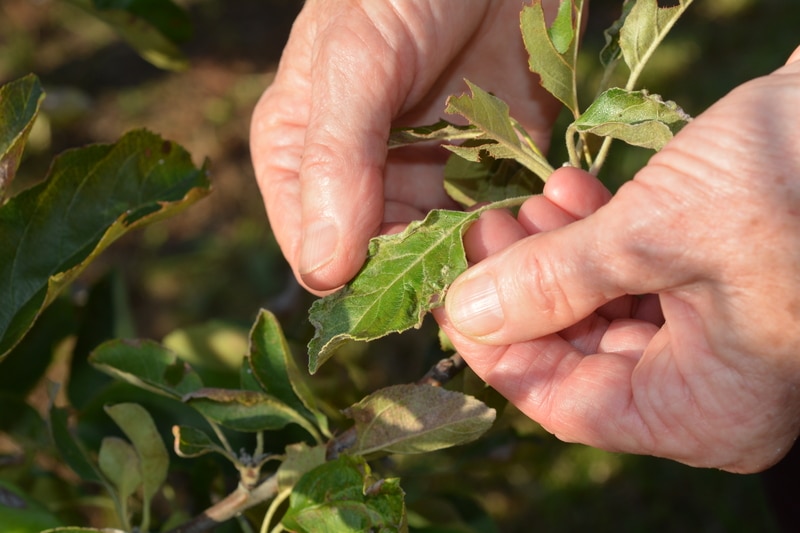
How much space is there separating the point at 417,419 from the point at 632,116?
36cm

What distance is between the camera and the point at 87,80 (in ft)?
8.90

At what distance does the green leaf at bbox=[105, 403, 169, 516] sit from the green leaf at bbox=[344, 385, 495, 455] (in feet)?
0.76

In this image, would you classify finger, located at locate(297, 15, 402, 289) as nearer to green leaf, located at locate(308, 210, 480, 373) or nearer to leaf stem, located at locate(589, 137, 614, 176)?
green leaf, located at locate(308, 210, 480, 373)

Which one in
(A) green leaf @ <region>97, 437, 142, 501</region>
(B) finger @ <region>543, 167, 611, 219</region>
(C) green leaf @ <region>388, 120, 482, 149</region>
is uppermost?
(C) green leaf @ <region>388, 120, 482, 149</region>

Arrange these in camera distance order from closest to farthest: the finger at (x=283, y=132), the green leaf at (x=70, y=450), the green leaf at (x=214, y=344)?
the green leaf at (x=70, y=450)
the finger at (x=283, y=132)
the green leaf at (x=214, y=344)

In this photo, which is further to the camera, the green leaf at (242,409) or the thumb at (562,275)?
the green leaf at (242,409)

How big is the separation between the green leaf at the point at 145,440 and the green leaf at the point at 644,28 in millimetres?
625

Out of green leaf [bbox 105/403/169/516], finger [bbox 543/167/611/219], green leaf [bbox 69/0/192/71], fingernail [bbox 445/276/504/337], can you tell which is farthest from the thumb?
green leaf [bbox 69/0/192/71]

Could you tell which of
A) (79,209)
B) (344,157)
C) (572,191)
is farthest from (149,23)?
(572,191)

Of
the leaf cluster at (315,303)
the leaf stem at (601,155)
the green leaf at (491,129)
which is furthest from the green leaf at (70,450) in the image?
the leaf stem at (601,155)

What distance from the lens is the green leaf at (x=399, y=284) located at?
850 mm

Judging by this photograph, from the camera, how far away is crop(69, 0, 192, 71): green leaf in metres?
1.36

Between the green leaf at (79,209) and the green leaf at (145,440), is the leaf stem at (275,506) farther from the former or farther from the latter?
the green leaf at (79,209)

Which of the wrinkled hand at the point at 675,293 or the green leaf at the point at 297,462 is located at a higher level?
the wrinkled hand at the point at 675,293
